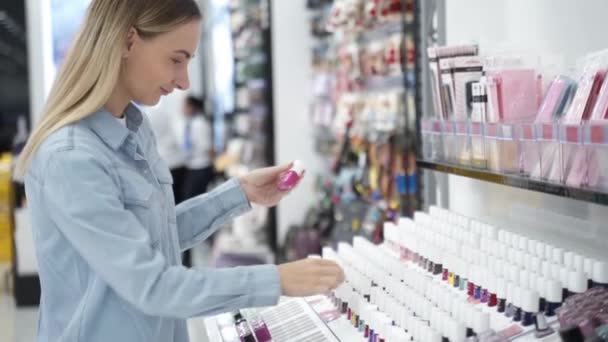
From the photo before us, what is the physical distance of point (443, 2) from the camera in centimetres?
258

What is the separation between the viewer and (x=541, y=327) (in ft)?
4.54

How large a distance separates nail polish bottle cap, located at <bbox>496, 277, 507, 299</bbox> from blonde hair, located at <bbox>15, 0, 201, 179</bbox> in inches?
32.8

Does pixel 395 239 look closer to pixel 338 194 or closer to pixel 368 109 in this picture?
pixel 368 109

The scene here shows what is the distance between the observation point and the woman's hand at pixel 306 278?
4.81ft

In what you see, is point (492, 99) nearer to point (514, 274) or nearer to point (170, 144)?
point (514, 274)

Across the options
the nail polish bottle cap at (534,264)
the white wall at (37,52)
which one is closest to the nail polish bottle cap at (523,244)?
the nail polish bottle cap at (534,264)

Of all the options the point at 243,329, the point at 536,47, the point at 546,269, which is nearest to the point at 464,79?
the point at 536,47

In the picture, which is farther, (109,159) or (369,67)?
(369,67)

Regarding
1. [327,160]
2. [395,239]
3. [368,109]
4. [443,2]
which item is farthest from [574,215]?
[327,160]

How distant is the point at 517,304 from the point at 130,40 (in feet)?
3.05

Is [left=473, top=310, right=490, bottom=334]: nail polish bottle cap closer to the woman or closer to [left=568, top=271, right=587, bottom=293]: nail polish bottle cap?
[left=568, top=271, right=587, bottom=293]: nail polish bottle cap

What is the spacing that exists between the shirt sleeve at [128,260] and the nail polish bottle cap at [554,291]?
51 centimetres

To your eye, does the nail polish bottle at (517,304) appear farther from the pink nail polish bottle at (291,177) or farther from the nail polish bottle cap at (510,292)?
the pink nail polish bottle at (291,177)

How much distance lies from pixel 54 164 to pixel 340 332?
701 millimetres
